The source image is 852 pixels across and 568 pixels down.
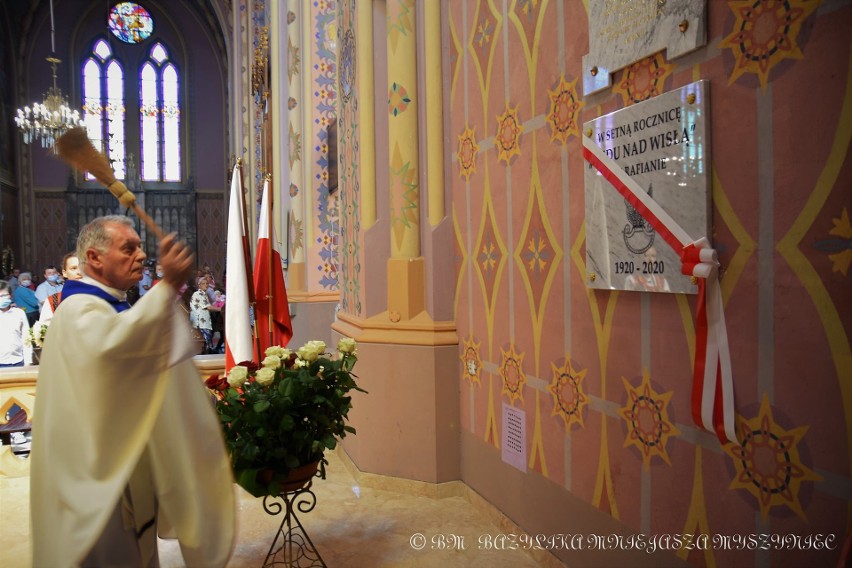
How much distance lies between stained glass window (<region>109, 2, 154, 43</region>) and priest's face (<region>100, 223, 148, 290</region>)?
20574mm

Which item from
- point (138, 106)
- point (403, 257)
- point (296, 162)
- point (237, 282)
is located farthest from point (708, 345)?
point (138, 106)

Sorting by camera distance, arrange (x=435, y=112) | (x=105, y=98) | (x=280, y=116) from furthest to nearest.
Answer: (x=105, y=98) → (x=280, y=116) → (x=435, y=112)

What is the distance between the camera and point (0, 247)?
16.4 metres

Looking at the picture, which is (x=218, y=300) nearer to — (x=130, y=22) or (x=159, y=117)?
(x=159, y=117)

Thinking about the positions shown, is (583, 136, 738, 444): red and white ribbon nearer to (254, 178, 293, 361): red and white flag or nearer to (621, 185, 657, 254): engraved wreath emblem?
(621, 185, 657, 254): engraved wreath emblem

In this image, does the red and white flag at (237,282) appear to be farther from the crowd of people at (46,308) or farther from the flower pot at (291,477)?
the flower pot at (291,477)

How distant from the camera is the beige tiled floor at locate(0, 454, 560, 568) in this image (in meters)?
3.18

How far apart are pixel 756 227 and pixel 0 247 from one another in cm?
1880

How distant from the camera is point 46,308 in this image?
5914 mm

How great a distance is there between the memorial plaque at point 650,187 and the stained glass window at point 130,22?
20833 mm

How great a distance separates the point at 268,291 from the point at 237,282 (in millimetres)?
417

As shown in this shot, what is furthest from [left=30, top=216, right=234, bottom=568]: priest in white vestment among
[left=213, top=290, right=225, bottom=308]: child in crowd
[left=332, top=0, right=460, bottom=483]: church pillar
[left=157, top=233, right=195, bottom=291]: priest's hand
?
[left=213, top=290, right=225, bottom=308]: child in crowd

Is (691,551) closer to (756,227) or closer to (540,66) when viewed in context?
(756,227)

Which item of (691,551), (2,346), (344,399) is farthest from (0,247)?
(691,551)
